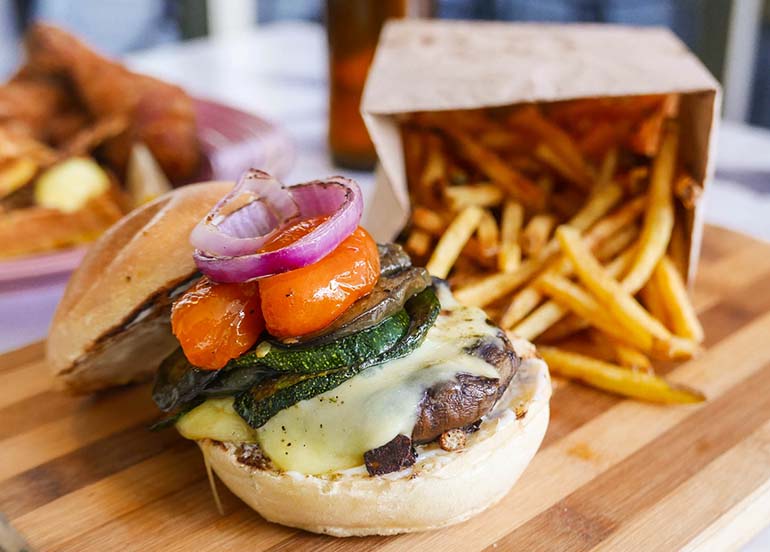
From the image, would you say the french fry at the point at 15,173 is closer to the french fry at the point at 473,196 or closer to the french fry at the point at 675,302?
the french fry at the point at 473,196

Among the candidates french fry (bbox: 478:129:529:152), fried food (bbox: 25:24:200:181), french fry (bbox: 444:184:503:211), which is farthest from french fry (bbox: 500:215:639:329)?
fried food (bbox: 25:24:200:181)

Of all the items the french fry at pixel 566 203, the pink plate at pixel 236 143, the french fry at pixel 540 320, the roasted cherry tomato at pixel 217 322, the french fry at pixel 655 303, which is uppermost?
the roasted cherry tomato at pixel 217 322

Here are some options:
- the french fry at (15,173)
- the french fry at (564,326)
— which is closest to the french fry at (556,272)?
the french fry at (564,326)

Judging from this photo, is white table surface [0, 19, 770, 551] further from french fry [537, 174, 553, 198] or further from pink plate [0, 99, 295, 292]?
french fry [537, 174, 553, 198]

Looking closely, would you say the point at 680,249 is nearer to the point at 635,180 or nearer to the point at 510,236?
the point at 635,180

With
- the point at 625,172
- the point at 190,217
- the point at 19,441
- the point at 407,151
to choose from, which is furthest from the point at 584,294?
the point at 19,441

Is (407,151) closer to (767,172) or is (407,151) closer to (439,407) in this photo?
(439,407)
